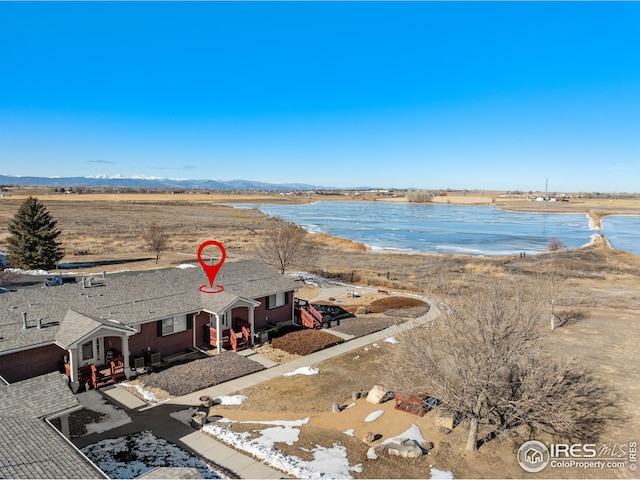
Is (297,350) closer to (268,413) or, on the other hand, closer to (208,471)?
(268,413)

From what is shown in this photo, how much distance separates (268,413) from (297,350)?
24.0ft

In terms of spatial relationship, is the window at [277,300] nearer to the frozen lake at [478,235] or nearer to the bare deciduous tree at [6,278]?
the bare deciduous tree at [6,278]

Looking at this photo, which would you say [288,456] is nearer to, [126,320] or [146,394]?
[146,394]

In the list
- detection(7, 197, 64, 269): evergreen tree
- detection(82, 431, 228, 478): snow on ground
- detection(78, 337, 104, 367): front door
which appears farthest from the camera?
detection(7, 197, 64, 269): evergreen tree

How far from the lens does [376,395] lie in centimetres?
1883

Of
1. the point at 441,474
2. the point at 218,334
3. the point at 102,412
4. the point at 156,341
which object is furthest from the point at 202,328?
the point at 441,474

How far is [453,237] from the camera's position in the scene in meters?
92.9

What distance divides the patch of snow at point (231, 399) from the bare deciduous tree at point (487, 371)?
679 cm

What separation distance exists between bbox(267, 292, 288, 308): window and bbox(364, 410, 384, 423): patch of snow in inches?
509

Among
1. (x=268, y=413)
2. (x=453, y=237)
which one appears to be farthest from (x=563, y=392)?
(x=453, y=237)

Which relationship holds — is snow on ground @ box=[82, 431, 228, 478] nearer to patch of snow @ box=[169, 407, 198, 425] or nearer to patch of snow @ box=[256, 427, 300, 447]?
patch of snow @ box=[169, 407, 198, 425]

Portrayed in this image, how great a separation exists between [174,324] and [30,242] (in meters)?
32.4

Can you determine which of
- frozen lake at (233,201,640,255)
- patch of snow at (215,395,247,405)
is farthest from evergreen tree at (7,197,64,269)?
frozen lake at (233,201,640,255)

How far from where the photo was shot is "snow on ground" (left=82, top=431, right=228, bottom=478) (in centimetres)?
1370
